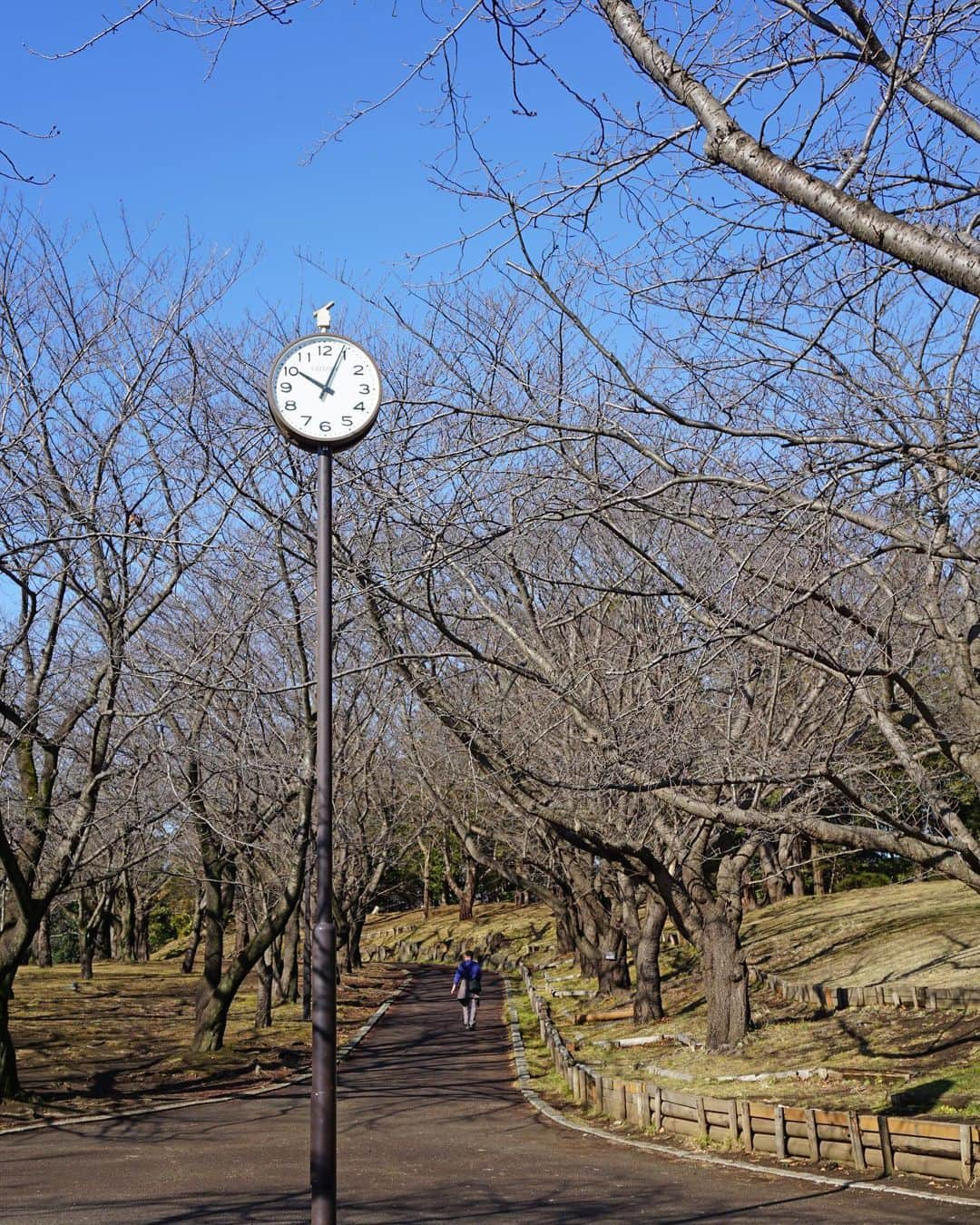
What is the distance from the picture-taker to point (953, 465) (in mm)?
6840

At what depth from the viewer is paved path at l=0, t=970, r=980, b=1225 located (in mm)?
9258

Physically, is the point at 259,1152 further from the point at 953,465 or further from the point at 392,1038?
the point at 392,1038

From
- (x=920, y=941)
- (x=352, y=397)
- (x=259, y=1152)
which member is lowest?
(x=259, y=1152)

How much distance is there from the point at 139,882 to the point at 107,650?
1260 inches

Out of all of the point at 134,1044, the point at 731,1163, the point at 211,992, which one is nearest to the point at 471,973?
the point at 211,992

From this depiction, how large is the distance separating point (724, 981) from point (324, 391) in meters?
12.6

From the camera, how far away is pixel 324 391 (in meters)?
6.73

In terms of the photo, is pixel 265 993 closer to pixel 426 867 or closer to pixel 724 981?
pixel 724 981

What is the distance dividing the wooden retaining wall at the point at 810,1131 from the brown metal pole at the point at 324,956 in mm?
6128

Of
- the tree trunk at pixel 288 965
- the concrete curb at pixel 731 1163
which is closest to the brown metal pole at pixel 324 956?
the concrete curb at pixel 731 1163

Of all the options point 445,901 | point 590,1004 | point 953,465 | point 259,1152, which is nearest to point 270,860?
point 590,1004

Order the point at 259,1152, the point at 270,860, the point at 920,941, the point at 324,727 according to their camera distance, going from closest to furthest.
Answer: the point at 324,727
the point at 259,1152
the point at 920,941
the point at 270,860

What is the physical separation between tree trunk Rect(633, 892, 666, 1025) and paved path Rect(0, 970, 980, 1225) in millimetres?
4845

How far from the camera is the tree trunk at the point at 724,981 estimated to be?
1661cm
